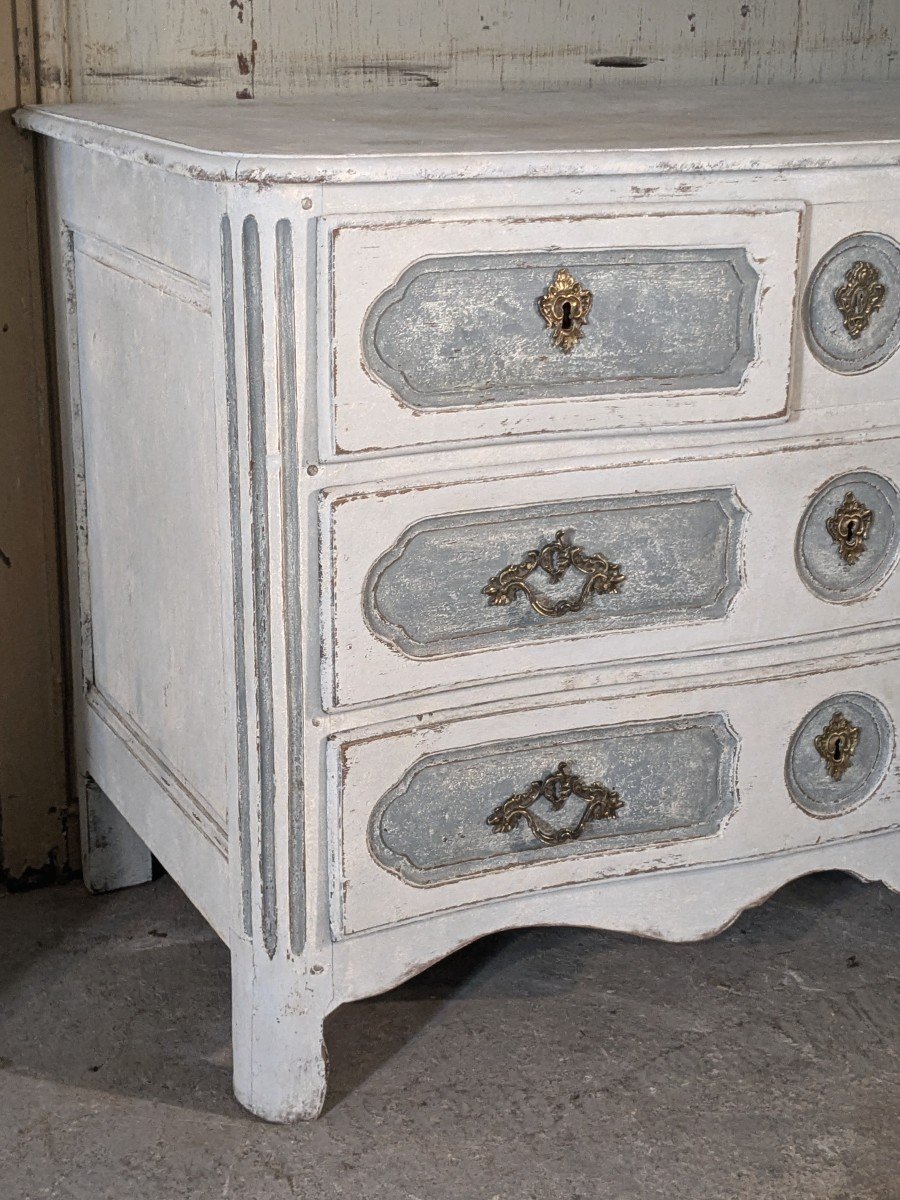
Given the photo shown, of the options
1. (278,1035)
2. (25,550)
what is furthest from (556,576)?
(25,550)

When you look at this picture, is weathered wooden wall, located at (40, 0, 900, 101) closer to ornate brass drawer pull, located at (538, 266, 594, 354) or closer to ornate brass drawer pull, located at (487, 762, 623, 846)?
ornate brass drawer pull, located at (538, 266, 594, 354)

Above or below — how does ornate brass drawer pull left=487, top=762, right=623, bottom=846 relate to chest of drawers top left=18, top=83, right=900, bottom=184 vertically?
below

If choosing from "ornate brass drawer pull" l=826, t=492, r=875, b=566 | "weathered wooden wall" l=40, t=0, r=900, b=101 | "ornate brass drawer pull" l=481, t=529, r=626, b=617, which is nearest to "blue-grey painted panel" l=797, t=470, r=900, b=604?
"ornate brass drawer pull" l=826, t=492, r=875, b=566

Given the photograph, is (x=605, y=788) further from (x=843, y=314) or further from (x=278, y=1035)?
(x=843, y=314)

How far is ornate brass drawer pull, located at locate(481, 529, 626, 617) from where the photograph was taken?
4.91ft

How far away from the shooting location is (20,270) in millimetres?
1827

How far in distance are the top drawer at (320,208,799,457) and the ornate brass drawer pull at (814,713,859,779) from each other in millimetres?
384

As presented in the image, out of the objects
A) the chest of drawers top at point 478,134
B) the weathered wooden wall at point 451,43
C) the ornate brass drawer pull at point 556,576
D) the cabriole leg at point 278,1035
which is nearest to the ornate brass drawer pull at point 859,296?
the chest of drawers top at point 478,134

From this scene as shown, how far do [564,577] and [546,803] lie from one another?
0.25 m

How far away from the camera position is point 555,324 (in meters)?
1.42

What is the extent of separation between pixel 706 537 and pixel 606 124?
1.46 feet

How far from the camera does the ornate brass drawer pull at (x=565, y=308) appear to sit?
4.62 ft

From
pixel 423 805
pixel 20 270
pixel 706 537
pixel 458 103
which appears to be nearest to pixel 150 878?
pixel 423 805

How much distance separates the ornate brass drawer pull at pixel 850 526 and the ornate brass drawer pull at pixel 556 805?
14.0 inches
